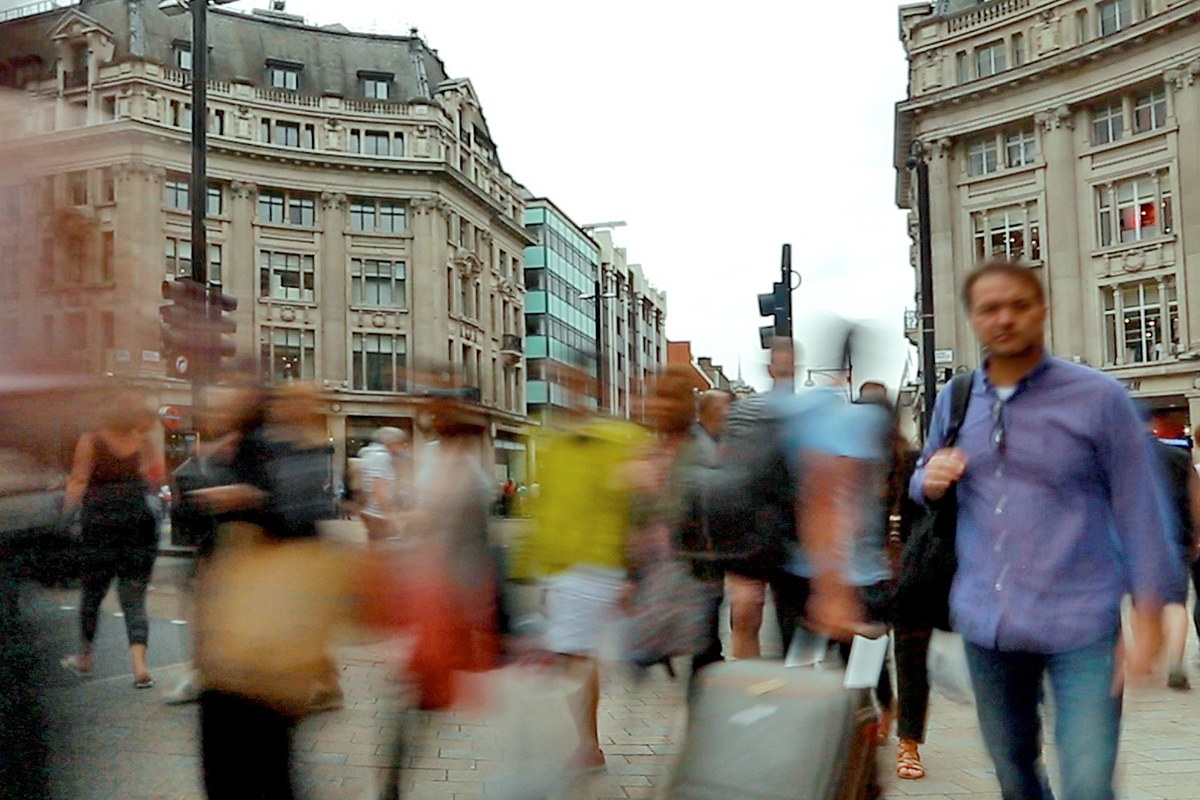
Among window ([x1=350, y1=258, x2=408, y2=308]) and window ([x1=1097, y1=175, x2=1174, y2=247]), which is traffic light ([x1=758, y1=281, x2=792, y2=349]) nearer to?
window ([x1=1097, y1=175, x2=1174, y2=247])

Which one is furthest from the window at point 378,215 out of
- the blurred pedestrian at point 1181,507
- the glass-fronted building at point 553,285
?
the blurred pedestrian at point 1181,507

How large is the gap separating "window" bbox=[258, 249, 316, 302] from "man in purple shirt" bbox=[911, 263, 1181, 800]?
54.7 metres

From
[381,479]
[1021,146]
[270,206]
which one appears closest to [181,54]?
[270,206]

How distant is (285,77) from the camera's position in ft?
194

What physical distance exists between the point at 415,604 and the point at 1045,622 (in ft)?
6.68

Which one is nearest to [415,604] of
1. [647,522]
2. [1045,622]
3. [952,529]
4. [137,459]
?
[647,522]

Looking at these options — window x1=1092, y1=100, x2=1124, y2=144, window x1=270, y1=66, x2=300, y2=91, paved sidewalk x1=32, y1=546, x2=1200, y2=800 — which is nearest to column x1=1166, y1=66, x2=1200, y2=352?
window x1=1092, y1=100, x2=1124, y2=144

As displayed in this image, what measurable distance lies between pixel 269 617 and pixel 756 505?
74.0 inches

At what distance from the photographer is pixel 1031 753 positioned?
3119 millimetres

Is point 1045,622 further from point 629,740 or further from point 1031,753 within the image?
point 629,740

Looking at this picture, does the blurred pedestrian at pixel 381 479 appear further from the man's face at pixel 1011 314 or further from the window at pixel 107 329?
the man's face at pixel 1011 314

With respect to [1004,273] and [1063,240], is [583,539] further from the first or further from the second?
[1063,240]

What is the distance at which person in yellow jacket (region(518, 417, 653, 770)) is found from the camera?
4680 millimetres

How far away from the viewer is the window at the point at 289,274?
55406 millimetres
